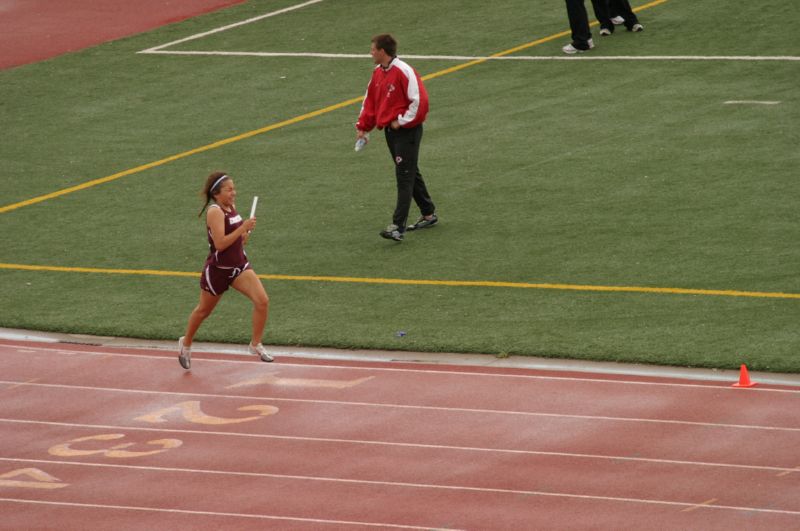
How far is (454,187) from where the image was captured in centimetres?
1850

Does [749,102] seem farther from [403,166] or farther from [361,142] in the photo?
[361,142]

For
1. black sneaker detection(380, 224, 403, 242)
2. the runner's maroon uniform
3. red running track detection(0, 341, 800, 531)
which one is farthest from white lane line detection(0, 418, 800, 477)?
black sneaker detection(380, 224, 403, 242)

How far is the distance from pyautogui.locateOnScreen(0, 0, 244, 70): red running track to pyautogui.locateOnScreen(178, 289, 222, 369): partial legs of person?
624 inches

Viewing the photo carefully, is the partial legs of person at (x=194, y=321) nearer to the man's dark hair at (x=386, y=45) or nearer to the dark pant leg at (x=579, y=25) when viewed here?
the man's dark hair at (x=386, y=45)

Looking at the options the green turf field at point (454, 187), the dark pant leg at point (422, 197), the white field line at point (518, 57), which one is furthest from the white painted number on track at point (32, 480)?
the white field line at point (518, 57)

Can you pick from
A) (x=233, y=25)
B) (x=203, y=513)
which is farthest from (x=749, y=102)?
(x=203, y=513)

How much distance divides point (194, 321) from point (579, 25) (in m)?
12.3

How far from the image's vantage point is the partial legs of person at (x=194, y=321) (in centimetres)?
1312

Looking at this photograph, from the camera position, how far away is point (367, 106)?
645 inches

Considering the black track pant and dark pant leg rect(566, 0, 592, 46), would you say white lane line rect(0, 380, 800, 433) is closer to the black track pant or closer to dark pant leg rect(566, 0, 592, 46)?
the black track pant

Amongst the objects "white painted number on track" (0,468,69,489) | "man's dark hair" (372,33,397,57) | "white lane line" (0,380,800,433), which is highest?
"man's dark hair" (372,33,397,57)

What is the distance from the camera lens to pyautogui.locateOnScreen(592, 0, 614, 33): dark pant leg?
24406 millimetres

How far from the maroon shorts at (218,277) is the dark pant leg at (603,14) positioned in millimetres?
12862

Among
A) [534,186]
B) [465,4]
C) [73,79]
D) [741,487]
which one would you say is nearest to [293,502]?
[741,487]
